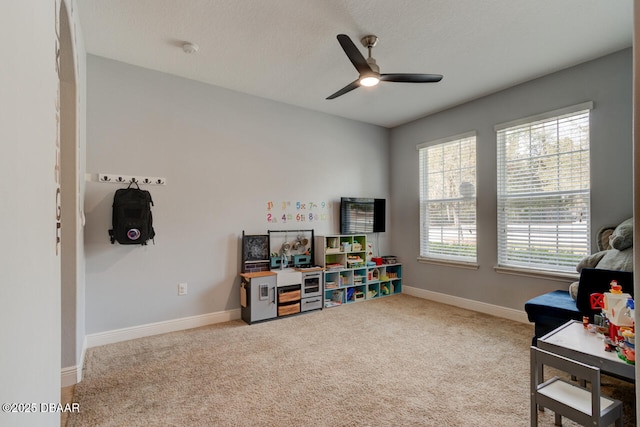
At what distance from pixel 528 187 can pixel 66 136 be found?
441 cm

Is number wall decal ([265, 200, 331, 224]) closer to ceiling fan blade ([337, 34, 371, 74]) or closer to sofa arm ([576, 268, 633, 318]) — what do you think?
ceiling fan blade ([337, 34, 371, 74])

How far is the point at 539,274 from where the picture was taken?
339 centimetres

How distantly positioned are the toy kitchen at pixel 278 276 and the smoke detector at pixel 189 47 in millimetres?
1985

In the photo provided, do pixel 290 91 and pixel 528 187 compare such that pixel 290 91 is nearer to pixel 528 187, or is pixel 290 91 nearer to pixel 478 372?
pixel 528 187

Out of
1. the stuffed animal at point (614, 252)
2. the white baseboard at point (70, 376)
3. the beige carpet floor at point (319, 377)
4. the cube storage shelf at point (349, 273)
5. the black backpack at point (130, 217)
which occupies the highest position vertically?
the black backpack at point (130, 217)

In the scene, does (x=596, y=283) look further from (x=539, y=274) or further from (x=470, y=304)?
(x=470, y=304)

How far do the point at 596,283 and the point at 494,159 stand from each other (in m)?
1.86

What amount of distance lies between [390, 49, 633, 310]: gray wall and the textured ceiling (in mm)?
213

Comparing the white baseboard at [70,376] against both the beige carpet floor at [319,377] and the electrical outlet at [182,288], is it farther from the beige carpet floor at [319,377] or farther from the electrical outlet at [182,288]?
the electrical outlet at [182,288]

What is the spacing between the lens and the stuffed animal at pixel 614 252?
2517 mm

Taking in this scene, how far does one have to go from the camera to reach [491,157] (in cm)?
386

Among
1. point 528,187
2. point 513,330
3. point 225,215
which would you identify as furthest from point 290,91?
point 513,330

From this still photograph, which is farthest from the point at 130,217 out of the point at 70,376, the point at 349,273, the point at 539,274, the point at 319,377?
the point at 539,274

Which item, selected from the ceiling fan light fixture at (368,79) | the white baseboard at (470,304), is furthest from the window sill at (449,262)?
the ceiling fan light fixture at (368,79)
